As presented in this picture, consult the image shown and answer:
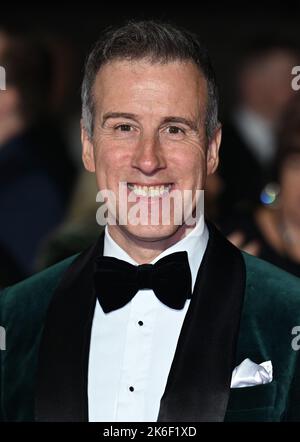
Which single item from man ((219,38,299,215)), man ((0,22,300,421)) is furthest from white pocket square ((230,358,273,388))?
man ((219,38,299,215))

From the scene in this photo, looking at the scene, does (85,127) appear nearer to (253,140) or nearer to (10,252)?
Answer: (10,252)

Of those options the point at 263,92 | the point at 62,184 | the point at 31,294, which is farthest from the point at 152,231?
the point at 263,92

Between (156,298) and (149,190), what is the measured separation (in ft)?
0.93

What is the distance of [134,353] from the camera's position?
2486 mm

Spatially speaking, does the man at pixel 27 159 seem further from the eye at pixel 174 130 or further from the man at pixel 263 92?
the eye at pixel 174 130

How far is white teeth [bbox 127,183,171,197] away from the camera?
96.7 inches

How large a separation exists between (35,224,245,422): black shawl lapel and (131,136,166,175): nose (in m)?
0.30

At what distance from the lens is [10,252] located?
395 centimetres

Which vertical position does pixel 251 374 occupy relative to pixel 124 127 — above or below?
below

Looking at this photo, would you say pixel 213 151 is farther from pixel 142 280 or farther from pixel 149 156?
pixel 142 280

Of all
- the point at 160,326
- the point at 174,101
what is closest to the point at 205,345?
the point at 160,326

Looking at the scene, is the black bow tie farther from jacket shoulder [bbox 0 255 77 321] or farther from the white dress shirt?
jacket shoulder [bbox 0 255 77 321]
